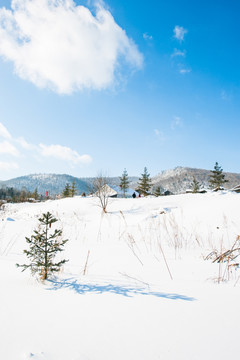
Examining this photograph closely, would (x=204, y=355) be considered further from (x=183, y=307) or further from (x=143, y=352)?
(x=183, y=307)

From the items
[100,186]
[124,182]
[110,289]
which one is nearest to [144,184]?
[124,182]

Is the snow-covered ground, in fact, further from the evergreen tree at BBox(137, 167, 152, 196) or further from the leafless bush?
the evergreen tree at BBox(137, 167, 152, 196)

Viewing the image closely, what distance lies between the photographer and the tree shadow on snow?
4.99 ft

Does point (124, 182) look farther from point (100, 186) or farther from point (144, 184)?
point (100, 186)

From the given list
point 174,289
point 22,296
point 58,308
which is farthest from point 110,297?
point 22,296

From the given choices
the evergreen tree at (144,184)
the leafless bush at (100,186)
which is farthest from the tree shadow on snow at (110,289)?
the evergreen tree at (144,184)

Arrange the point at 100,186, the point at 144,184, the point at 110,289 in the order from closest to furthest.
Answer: the point at 110,289
the point at 100,186
the point at 144,184

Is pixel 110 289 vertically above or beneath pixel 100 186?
→ beneath

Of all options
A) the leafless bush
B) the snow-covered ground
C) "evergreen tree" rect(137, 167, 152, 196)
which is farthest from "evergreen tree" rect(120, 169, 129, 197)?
the snow-covered ground

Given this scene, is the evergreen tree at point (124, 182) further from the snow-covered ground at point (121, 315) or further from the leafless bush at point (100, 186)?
the snow-covered ground at point (121, 315)

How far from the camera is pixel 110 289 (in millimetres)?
1642

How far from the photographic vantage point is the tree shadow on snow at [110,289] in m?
1.52

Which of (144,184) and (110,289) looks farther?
(144,184)

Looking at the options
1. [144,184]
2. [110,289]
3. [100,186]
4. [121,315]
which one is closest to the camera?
[121,315]
